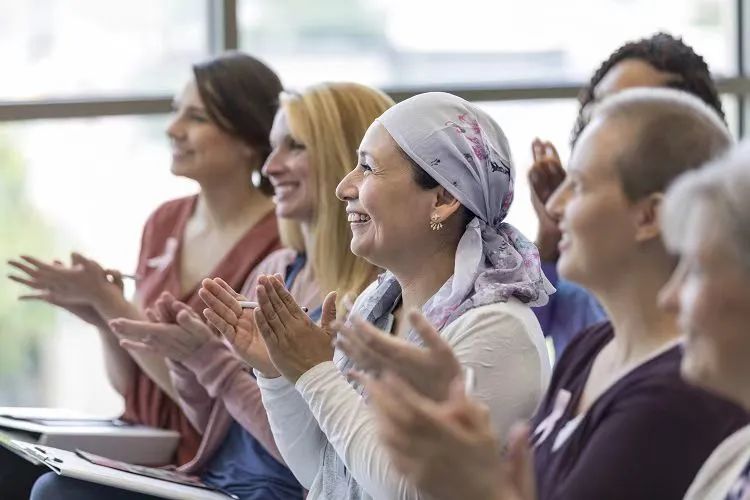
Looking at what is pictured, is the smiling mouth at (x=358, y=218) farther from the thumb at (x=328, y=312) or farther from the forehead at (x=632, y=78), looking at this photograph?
the forehead at (x=632, y=78)

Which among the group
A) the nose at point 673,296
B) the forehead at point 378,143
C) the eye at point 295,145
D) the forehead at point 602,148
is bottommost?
the eye at point 295,145

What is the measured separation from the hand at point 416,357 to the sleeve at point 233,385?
3.72ft

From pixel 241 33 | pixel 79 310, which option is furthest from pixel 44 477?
pixel 241 33

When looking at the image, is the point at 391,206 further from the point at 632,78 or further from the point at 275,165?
the point at 632,78

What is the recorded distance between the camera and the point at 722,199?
124 centimetres

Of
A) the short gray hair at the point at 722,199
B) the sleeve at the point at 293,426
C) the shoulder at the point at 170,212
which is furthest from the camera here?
the shoulder at the point at 170,212

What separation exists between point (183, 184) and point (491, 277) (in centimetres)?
218

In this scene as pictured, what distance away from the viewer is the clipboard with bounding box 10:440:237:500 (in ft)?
7.53

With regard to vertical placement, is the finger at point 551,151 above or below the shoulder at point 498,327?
above

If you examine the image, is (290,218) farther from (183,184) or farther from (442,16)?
(442,16)

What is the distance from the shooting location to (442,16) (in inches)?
173

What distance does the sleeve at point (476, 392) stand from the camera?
183 centimetres

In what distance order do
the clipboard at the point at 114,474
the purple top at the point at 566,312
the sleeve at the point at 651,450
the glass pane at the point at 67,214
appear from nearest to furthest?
→ 1. the sleeve at the point at 651,450
2. the clipboard at the point at 114,474
3. the purple top at the point at 566,312
4. the glass pane at the point at 67,214

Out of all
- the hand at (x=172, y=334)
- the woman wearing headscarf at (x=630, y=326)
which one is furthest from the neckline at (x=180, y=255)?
the woman wearing headscarf at (x=630, y=326)
